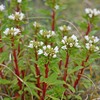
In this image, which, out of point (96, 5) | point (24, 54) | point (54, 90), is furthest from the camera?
point (96, 5)

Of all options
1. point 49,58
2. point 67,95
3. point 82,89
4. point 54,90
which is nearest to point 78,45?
point 49,58

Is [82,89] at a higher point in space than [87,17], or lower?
lower

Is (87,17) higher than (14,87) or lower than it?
higher

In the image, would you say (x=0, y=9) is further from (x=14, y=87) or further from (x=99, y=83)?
(x=99, y=83)

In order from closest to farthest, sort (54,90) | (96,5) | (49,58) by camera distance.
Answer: (49,58) → (54,90) → (96,5)

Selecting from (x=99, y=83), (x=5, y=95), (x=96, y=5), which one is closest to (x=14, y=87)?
(x=5, y=95)

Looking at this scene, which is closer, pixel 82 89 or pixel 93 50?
pixel 93 50

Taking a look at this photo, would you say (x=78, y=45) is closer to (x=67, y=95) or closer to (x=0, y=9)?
(x=67, y=95)

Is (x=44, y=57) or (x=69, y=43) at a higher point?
(x=69, y=43)

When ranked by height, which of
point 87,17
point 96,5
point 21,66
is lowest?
point 21,66
